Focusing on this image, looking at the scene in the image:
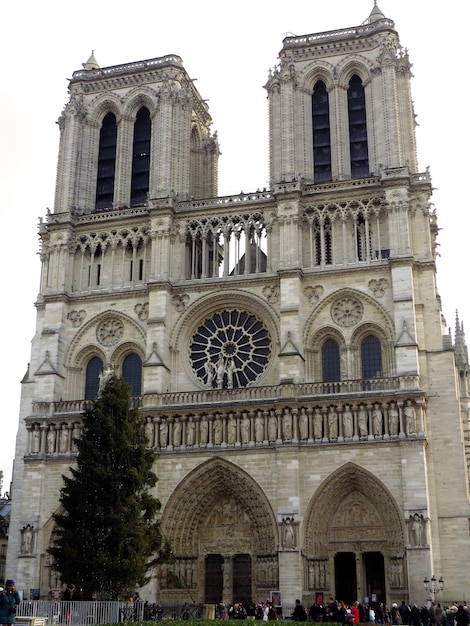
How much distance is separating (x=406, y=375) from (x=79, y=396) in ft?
45.0

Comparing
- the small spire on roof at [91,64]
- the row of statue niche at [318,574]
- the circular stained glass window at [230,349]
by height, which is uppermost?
the small spire on roof at [91,64]

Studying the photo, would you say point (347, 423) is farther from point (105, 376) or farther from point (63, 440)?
point (63, 440)

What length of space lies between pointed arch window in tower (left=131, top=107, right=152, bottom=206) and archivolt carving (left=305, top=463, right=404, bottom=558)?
1588cm

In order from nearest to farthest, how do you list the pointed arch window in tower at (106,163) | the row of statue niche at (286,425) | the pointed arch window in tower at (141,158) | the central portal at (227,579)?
the row of statue niche at (286,425), the central portal at (227,579), the pointed arch window in tower at (141,158), the pointed arch window in tower at (106,163)

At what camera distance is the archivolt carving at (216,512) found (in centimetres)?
3183

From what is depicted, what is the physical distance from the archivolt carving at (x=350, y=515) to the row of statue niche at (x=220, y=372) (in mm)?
5639

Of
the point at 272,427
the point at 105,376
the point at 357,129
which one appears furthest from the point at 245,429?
the point at 357,129

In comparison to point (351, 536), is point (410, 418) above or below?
above

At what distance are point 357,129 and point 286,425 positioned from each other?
1363cm

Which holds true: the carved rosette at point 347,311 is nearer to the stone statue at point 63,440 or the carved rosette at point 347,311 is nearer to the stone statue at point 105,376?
the stone statue at point 105,376

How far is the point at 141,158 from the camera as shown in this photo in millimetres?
39969

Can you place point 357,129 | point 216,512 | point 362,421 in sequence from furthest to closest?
point 357,129, point 216,512, point 362,421

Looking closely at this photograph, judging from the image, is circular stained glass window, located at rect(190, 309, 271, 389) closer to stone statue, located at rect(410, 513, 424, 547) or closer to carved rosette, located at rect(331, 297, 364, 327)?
carved rosette, located at rect(331, 297, 364, 327)

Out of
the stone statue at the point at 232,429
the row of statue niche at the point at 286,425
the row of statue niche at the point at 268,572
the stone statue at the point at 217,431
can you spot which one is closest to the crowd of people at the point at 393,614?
the row of statue niche at the point at 268,572
